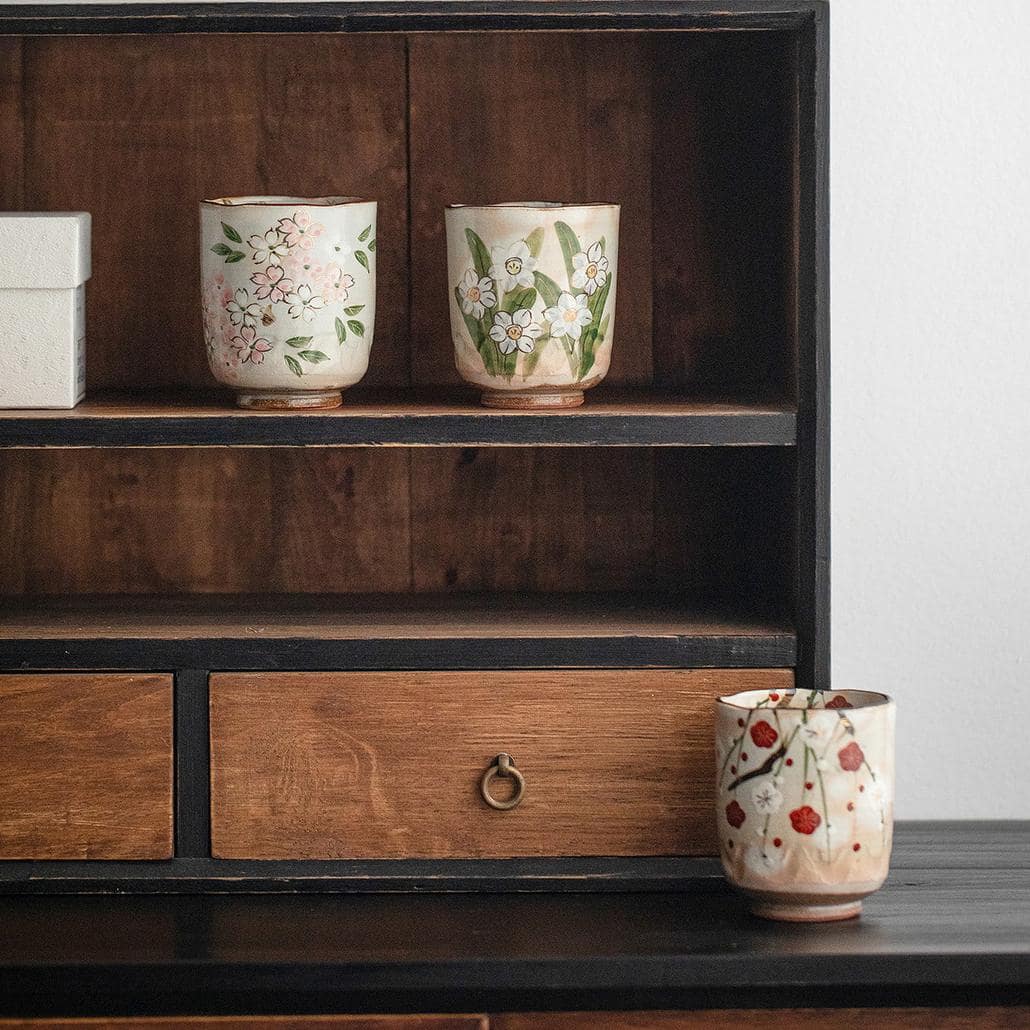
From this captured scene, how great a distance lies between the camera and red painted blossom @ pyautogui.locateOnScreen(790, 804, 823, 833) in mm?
1032

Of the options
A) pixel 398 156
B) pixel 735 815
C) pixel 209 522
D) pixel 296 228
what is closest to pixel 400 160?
pixel 398 156

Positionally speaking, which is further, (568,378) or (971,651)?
(971,651)

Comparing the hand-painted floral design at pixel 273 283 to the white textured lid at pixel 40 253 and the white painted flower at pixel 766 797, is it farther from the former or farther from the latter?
the white painted flower at pixel 766 797

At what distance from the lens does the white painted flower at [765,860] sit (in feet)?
3.40

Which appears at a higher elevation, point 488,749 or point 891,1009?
point 488,749

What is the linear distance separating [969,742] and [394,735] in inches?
24.5

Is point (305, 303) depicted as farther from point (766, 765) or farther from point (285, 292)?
point (766, 765)

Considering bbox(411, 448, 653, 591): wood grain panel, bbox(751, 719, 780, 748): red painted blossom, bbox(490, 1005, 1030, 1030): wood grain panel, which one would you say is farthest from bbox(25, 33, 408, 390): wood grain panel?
bbox(490, 1005, 1030, 1030): wood grain panel

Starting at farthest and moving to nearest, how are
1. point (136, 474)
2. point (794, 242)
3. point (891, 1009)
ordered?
point (136, 474)
point (794, 242)
point (891, 1009)

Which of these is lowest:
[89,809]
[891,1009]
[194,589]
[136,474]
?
[891,1009]

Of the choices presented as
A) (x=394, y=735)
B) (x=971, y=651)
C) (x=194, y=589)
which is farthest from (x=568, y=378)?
(x=971, y=651)

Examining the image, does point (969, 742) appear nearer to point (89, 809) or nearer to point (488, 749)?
point (488, 749)

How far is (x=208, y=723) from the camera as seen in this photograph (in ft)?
3.65

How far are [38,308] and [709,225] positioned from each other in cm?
59
